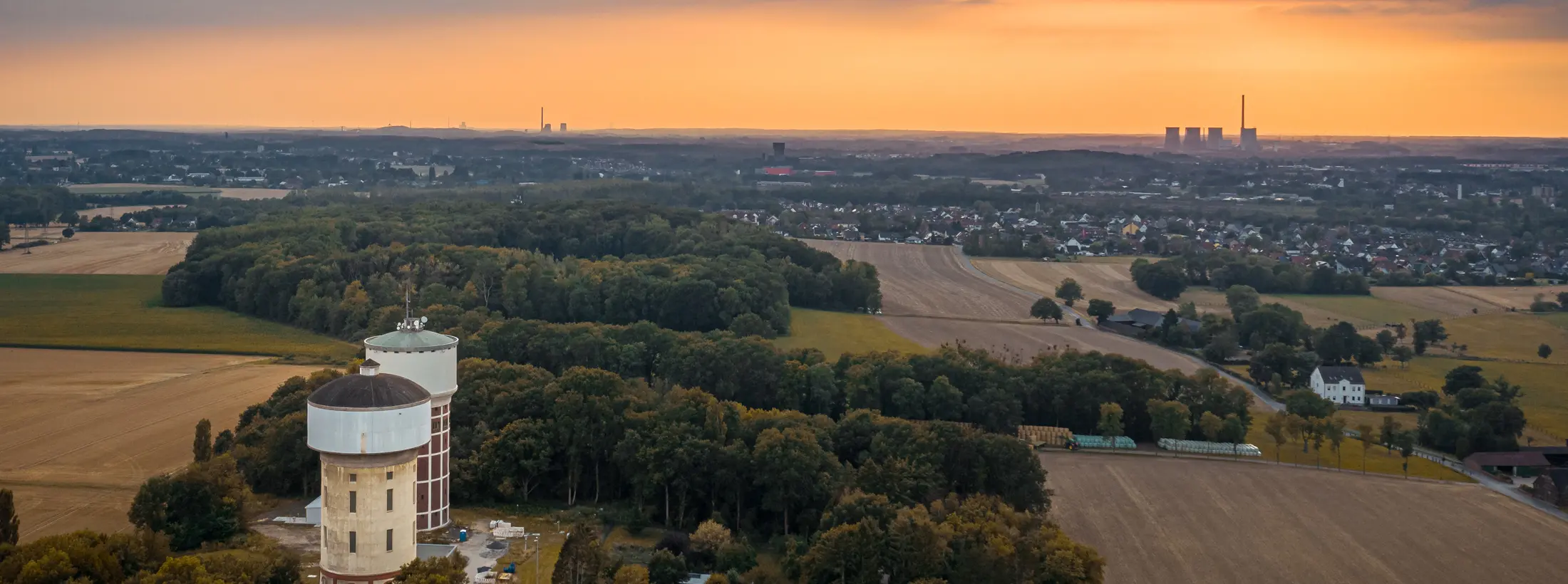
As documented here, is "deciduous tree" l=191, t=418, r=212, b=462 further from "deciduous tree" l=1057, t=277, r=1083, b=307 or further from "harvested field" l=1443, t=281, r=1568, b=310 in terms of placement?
"harvested field" l=1443, t=281, r=1568, b=310

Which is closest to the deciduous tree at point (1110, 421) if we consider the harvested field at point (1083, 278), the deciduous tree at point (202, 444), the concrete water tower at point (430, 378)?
the concrete water tower at point (430, 378)

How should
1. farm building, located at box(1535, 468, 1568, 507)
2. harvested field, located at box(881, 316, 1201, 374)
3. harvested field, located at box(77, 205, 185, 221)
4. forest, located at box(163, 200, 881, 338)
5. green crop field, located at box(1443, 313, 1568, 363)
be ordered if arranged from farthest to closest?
harvested field, located at box(77, 205, 185, 221) < forest, located at box(163, 200, 881, 338) < green crop field, located at box(1443, 313, 1568, 363) < harvested field, located at box(881, 316, 1201, 374) < farm building, located at box(1535, 468, 1568, 507)

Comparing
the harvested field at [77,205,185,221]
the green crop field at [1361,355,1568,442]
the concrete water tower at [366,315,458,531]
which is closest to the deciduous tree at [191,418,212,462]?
the concrete water tower at [366,315,458,531]

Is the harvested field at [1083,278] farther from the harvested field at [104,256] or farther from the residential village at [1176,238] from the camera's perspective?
the harvested field at [104,256]

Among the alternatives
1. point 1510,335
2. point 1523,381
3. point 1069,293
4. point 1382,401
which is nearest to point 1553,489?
point 1382,401

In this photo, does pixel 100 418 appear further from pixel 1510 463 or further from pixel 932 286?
pixel 932 286

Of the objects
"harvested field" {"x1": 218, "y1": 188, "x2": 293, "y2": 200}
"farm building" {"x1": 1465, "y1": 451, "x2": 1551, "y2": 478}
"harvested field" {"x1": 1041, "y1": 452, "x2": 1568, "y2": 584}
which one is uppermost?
"harvested field" {"x1": 218, "y1": 188, "x2": 293, "y2": 200}
